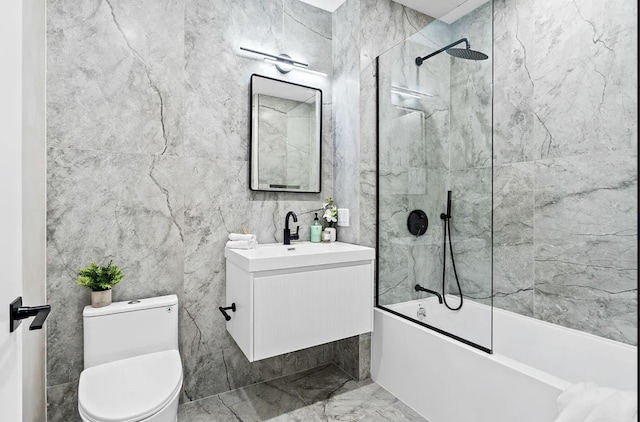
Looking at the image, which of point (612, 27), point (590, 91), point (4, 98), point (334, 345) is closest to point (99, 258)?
point (4, 98)

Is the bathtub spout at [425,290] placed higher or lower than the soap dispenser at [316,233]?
lower

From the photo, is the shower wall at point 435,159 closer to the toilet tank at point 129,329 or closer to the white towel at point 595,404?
the white towel at point 595,404

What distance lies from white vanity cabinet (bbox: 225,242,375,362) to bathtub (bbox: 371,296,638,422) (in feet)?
0.98

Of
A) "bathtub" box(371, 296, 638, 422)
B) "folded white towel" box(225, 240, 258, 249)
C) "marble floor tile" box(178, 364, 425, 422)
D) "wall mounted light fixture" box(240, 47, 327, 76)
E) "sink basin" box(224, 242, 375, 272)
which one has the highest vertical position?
Result: "wall mounted light fixture" box(240, 47, 327, 76)

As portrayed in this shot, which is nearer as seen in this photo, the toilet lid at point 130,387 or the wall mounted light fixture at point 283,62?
the toilet lid at point 130,387

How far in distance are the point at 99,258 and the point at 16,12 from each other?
1.33 metres

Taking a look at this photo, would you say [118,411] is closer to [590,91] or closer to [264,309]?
[264,309]

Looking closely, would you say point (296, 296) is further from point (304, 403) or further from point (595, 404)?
point (595, 404)

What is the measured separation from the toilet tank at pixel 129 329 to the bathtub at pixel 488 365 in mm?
1292

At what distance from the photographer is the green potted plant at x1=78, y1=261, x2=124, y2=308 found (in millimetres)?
1648

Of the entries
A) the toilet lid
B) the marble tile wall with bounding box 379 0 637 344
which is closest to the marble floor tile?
the toilet lid

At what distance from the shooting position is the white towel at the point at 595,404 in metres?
1.00

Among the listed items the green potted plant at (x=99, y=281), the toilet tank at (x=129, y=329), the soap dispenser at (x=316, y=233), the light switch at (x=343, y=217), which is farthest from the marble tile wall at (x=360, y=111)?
the green potted plant at (x=99, y=281)

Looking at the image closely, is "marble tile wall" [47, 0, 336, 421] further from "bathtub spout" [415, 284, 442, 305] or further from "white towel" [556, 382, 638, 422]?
"white towel" [556, 382, 638, 422]
